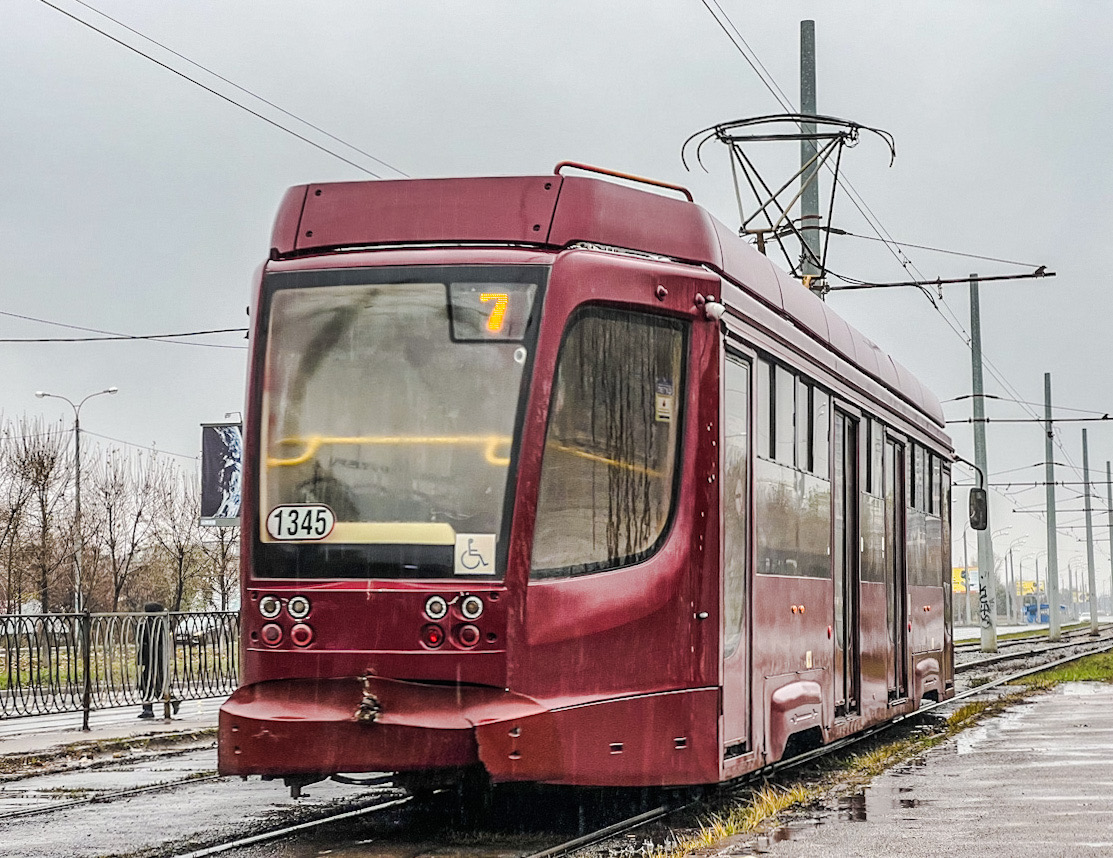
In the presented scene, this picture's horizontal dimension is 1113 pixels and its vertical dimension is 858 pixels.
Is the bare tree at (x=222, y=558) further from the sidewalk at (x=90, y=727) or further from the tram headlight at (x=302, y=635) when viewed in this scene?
the tram headlight at (x=302, y=635)

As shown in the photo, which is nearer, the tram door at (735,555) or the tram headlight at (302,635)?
the tram headlight at (302,635)

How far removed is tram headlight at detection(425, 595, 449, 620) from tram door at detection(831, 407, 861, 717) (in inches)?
185

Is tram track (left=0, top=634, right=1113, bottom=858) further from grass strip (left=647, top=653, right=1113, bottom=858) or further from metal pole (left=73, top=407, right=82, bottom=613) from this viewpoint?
metal pole (left=73, top=407, right=82, bottom=613)

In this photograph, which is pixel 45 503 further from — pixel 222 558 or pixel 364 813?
pixel 364 813

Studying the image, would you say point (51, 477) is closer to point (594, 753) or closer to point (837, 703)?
point (837, 703)

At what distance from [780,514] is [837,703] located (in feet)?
7.31

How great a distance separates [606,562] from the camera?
29.7ft

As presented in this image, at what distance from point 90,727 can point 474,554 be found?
11.4 meters

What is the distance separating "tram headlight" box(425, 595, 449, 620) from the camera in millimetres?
8617

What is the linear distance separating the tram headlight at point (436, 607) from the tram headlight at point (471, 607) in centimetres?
9

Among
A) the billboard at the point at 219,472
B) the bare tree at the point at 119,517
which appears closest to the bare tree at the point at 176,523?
the bare tree at the point at 119,517

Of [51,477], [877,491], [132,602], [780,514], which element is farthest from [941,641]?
[132,602]

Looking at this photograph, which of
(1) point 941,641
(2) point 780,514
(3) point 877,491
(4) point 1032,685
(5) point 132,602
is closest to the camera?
(2) point 780,514

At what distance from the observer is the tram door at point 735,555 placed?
966cm
